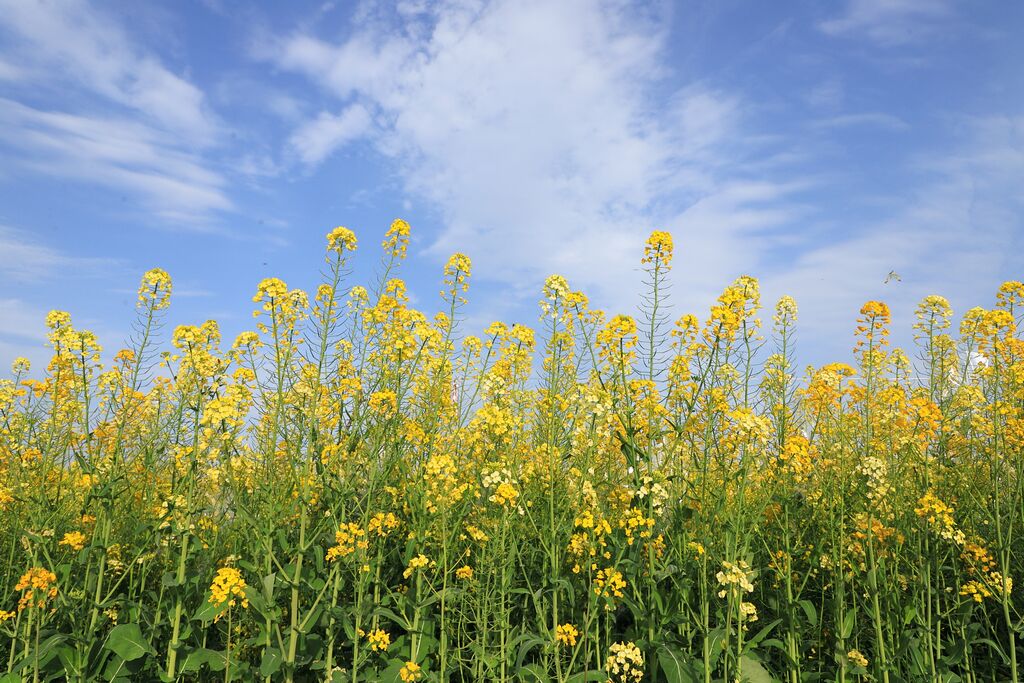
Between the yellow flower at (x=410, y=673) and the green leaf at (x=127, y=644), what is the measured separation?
1.73 m

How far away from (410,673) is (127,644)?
6.35 ft

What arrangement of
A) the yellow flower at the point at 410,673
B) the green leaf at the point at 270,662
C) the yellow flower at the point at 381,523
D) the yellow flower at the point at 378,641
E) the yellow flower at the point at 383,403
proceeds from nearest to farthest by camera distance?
the green leaf at the point at 270,662
the yellow flower at the point at 410,673
the yellow flower at the point at 378,641
the yellow flower at the point at 381,523
the yellow flower at the point at 383,403

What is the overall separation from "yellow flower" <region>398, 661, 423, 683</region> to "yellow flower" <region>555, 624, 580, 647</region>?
0.89m

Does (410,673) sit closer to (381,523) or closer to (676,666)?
(381,523)

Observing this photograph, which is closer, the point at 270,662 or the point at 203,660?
the point at 270,662

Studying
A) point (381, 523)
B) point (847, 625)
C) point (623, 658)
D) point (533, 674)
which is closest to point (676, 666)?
point (623, 658)

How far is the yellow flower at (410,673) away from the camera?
3.92m

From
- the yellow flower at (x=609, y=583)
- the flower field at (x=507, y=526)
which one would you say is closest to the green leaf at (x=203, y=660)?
the flower field at (x=507, y=526)

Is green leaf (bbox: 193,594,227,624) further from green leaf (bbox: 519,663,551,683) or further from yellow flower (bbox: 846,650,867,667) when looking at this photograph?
yellow flower (bbox: 846,650,867,667)

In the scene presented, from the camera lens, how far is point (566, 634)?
4094mm

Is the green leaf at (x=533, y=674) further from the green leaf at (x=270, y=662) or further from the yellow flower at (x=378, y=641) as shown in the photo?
the green leaf at (x=270, y=662)

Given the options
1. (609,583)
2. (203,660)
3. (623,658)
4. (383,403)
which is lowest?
(203,660)

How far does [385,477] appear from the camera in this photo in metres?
4.48

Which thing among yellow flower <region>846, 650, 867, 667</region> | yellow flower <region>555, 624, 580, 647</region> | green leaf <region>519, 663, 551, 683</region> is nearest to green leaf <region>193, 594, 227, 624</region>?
green leaf <region>519, 663, 551, 683</region>
